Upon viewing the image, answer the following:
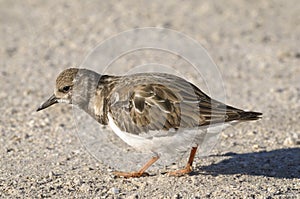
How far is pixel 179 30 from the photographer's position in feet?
47.1

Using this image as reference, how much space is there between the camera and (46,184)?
6973 millimetres

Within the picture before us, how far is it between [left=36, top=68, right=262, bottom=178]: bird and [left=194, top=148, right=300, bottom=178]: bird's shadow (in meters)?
0.46

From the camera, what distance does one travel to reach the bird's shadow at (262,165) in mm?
7469

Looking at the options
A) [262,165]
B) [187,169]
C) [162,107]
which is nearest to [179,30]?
[262,165]

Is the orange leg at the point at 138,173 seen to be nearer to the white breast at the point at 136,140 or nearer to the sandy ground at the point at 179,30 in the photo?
the sandy ground at the point at 179,30

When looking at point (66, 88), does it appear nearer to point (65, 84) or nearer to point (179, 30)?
point (65, 84)

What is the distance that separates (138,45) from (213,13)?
301cm

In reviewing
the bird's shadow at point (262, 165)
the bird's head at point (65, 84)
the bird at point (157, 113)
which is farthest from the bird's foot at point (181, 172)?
the bird's head at point (65, 84)

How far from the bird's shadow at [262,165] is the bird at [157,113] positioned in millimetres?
459

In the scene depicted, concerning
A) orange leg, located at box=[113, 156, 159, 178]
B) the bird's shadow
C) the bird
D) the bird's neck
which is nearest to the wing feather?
the bird

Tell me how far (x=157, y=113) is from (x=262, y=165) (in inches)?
66.0

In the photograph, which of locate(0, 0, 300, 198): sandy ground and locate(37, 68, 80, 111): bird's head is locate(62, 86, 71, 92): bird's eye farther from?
locate(0, 0, 300, 198): sandy ground

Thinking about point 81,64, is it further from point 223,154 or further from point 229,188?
point 229,188

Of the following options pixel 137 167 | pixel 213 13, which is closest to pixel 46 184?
pixel 137 167
